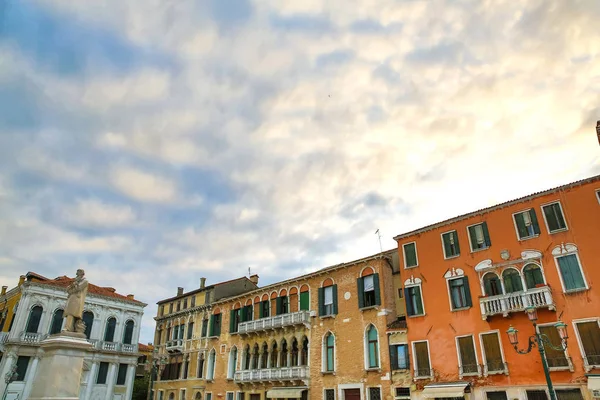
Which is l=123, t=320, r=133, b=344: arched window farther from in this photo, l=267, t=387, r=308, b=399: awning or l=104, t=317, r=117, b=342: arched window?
l=267, t=387, r=308, b=399: awning

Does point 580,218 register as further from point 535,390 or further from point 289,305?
point 289,305

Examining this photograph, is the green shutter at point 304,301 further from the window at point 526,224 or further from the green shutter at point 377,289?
the window at point 526,224

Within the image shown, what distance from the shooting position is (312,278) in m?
31.6

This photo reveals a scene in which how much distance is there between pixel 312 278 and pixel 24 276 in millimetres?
29542

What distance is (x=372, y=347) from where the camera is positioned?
26.0m

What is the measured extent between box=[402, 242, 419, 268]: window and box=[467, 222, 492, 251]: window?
3.54 meters

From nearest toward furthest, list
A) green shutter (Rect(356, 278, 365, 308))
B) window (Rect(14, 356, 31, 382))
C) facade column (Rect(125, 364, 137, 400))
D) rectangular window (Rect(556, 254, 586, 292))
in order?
1. rectangular window (Rect(556, 254, 586, 292))
2. green shutter (Rect(356, 278, 365, 308))
3. window (Rect(14, 356, 31, 382))
4. facade column (Rect(125, 364, 137, 400))

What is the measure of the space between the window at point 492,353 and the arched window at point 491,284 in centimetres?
209

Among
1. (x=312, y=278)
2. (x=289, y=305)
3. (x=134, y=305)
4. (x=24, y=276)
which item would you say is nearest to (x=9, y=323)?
(x=24, y=276)

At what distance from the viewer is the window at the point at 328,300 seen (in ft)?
96.3

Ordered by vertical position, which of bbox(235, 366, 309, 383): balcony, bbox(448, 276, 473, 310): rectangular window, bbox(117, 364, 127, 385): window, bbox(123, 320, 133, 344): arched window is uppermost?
bbox(123, 320, 133, 344): arched window

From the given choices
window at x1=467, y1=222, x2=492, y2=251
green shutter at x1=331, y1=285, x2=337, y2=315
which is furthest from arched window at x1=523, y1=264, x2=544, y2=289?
green shutter at x1=331, y1=285, x2=337, y2=315

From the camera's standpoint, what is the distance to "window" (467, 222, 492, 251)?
Answer: 890 inches

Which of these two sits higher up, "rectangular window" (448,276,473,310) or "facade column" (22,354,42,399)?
"rectangular window" (448,276,473,310)
